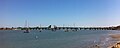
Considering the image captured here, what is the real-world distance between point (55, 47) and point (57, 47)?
1.63 ft

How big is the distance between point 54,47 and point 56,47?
0.50 meters

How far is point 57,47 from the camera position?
5088 centimetres

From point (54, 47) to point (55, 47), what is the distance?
0.84 ft

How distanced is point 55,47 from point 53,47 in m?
0.50

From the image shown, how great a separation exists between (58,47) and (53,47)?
1245mm

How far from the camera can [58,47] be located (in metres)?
A: 50.8

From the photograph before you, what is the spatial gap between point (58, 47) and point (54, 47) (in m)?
1.00

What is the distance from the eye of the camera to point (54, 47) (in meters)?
51.0

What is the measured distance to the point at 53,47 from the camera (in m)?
51.0

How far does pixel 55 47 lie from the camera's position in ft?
167
